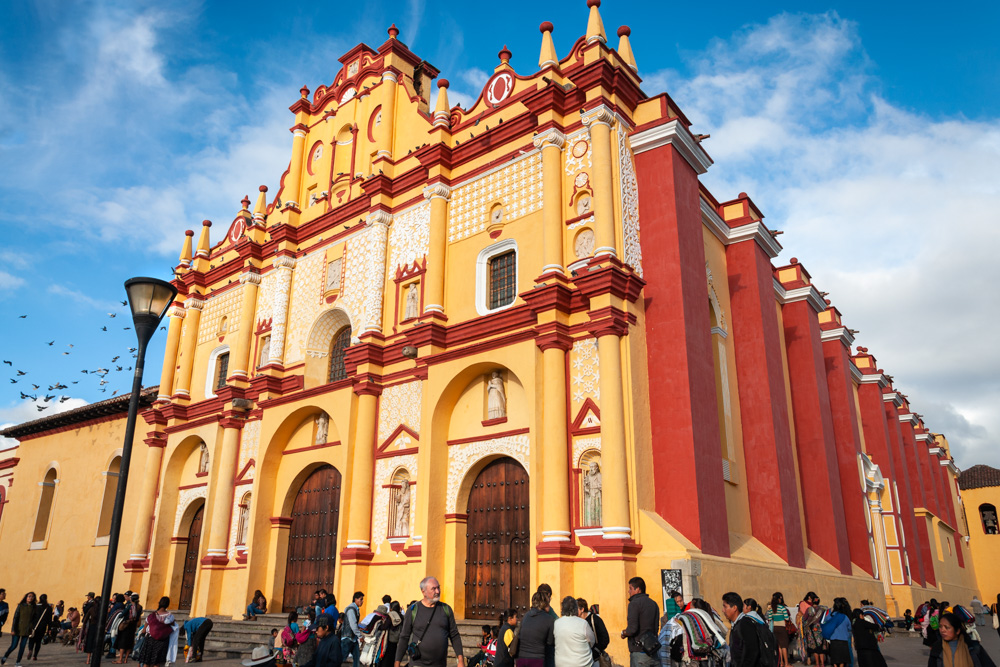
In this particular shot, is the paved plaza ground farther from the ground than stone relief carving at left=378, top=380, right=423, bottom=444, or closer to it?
closer to it

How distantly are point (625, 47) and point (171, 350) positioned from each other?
16.6 m

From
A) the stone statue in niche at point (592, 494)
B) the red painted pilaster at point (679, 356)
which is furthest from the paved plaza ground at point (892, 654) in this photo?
the stone statue in niche at point (592, 494)

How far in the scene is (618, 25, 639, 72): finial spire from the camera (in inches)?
620

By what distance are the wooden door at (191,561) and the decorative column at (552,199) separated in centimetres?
1302

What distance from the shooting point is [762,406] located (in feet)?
54.1

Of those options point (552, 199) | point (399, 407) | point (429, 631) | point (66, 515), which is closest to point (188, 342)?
point (66, 515)

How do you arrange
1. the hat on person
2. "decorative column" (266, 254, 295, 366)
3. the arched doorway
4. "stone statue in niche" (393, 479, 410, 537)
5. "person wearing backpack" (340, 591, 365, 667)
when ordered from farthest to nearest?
"decorative column" (266, 254, 295, 366)
"stone statue in niche" (393, 479, 410, 537)
the arched doorway
"person wearing backpack" (340, 591, 365, 667)
the hat on person

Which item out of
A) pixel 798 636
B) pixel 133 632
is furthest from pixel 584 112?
pixel 133 632

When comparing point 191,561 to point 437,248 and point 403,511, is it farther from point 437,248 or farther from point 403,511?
point 437,248

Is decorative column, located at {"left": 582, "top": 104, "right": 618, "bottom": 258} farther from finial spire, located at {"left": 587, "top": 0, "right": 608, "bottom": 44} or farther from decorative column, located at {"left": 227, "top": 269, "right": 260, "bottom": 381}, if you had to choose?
decorative column, located at {"left": 227, "top": 269, "right": 260, "bottom": 381}

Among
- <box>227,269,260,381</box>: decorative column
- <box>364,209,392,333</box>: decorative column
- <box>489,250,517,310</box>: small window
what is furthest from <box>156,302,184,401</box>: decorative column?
<box>489,250,517,310</box>: small window

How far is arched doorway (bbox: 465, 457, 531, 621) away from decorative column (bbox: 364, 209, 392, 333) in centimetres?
471

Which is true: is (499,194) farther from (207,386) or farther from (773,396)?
(207,386)

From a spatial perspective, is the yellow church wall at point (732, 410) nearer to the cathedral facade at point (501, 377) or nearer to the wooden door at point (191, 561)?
the cathedral facade at point (501, 377)
